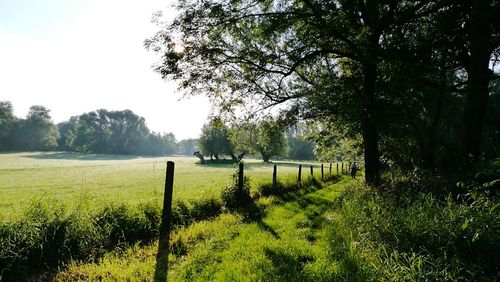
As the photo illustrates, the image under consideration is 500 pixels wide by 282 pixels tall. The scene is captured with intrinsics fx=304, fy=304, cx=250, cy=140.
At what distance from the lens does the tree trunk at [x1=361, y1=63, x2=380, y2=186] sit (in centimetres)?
1443

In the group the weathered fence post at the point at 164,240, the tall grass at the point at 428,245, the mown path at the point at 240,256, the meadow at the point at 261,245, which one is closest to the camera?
the tall grass at the point at 428,245

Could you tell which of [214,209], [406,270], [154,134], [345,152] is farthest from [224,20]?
[154,134]

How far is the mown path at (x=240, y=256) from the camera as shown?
5.30 meters

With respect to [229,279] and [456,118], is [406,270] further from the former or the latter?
[456,118]

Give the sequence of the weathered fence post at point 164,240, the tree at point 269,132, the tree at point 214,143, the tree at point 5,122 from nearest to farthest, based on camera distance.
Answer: the weathered fence post at point 164,240 < the tree at point 269,132 < the tree at point 214,143 < the tree at point 5,122

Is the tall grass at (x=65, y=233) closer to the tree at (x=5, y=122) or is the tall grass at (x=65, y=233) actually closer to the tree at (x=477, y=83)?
the tree at (x=477, y=83)

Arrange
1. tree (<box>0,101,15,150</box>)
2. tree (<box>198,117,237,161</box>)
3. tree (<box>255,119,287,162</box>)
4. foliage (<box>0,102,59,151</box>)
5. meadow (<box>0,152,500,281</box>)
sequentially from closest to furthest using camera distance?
meadow (<box>0,152,500,281</box>), tree (<box>255,119,287,162</box>), tree (<box>198,117,237,161</box>), tree (<box>0,101,15,150</box>), foliage (<box>0,102,59,151</box>)

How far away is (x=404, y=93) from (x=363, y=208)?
10.4 m

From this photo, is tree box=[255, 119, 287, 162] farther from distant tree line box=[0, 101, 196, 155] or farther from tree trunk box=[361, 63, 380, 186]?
distant tree line box=[0, 101, 196, 155]

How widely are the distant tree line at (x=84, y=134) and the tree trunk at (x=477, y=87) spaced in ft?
383

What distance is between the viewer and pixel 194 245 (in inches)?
284

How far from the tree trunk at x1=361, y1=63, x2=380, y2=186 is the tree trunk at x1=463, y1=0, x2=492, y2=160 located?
457cm

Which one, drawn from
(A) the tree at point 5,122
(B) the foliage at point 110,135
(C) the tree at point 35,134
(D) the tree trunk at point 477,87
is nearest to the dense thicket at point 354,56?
(D) the tree trunk at point 477,87

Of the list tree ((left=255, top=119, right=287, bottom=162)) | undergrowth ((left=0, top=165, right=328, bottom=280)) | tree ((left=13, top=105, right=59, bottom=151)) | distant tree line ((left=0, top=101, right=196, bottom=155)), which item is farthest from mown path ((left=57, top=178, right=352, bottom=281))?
tree ((left=13, top=105, right=59, bottom=151))
